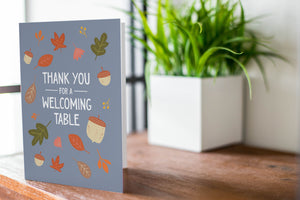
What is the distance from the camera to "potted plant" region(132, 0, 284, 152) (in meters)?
1.00

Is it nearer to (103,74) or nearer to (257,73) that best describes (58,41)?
(103,74)

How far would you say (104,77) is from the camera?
0.71 metres

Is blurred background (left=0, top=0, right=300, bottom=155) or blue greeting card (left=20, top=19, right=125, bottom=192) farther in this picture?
blurred background (left=0, top=0, right=300, bottom=155)

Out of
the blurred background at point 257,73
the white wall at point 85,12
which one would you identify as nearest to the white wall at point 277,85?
the blurred background at point 257,73

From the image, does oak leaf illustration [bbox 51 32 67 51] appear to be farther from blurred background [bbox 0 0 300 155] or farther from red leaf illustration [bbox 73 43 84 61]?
blurred background [bbox 0 0 300 155]

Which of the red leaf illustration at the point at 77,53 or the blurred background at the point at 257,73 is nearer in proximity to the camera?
the red leaf illustration at the point at 77,53

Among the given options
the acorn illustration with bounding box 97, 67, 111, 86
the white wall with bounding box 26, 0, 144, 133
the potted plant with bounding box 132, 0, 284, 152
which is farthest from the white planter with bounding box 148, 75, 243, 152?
the acorn illustration with bounding box 97, 67, 111, 86

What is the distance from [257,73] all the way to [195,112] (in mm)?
247

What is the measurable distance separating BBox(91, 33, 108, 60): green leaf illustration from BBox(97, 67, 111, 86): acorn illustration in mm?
36

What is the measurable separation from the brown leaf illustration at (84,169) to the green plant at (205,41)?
0.42 meters

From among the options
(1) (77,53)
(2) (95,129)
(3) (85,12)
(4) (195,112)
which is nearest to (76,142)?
(2) (95,129)

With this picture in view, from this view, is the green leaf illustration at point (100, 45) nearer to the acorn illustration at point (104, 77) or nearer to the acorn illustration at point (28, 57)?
the acorn illustration at point (104, 77)

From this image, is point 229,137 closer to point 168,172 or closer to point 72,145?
point 168,172

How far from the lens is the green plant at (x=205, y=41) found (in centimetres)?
99
